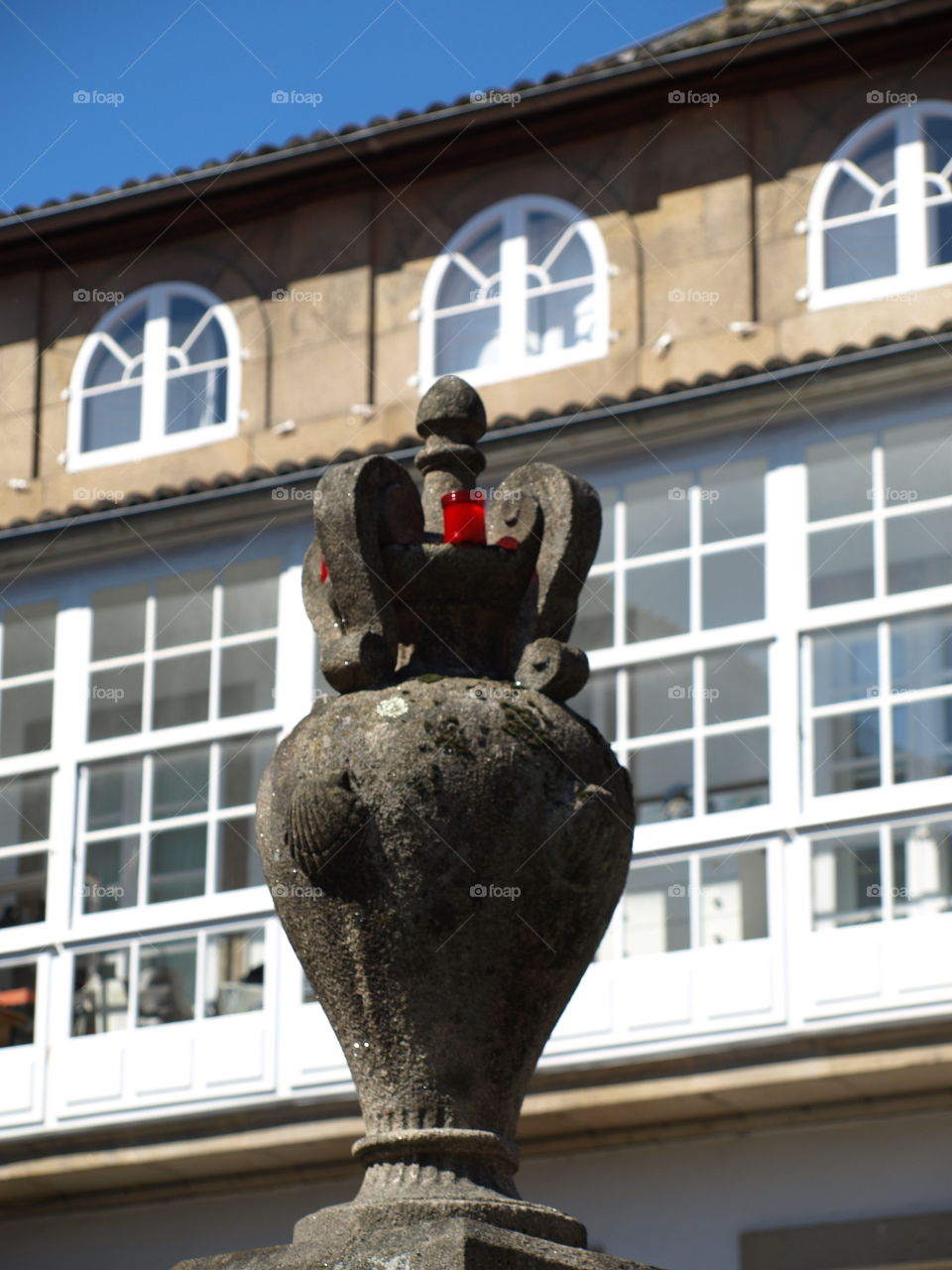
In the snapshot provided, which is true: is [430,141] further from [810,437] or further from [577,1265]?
[577,1265]

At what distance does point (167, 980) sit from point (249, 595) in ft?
9.86

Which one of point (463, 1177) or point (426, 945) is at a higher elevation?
point (426, 945)

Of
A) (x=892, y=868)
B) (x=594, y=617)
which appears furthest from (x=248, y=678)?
(x=892, y=868)

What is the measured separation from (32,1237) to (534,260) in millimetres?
7075

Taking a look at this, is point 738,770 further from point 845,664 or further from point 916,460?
point 916,460

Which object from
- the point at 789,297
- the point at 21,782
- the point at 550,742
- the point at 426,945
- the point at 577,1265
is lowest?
the point at 577,1265

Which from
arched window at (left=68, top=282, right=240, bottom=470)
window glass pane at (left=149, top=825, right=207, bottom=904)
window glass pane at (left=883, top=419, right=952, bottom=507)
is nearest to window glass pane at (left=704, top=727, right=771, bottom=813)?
window glass pane at (left=883, top=419, right=952, bottom=507)

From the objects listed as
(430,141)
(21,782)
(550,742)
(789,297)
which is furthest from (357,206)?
(550,742)

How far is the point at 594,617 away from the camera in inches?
583

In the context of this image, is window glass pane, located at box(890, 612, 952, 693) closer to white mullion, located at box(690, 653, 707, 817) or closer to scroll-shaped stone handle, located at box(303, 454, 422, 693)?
white mullion, located at box(690, 653, 707, 817)

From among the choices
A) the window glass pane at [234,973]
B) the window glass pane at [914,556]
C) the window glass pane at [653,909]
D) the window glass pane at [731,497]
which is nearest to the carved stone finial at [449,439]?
the window glass pane at [653,909]

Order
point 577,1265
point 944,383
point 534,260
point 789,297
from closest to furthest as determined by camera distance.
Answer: point 577,1265 → point 944,383 → point 789,297 → point 534,260

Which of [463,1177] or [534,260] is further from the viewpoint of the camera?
[534,260]

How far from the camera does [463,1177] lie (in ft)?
15.9
